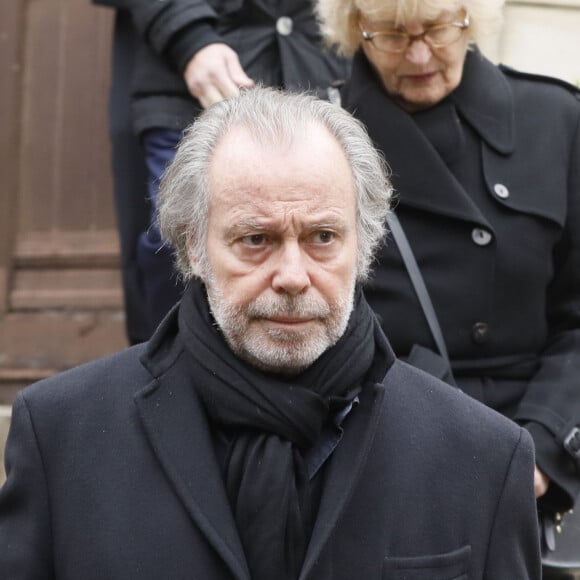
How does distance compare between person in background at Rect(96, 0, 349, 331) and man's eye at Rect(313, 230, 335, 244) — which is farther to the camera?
person in background at Rect(96, 0, 349, 331)

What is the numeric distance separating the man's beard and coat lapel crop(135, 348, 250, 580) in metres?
0.15

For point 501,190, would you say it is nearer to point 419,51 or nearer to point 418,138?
point 418,138

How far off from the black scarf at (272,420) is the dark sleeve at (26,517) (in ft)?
1.14

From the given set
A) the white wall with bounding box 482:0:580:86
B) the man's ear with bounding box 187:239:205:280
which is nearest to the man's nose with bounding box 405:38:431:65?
the man's ear with bounding box 187:239:205:280

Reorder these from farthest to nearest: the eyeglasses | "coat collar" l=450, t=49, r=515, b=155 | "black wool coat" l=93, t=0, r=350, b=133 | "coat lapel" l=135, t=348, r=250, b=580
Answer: "black wool coat" l=93, t=0, r=350, b=133
"coat collar" l=450, t=49, r=515, b=155
the eyeglasses
"coat lapel" l=135, t=348, r=250, b=580

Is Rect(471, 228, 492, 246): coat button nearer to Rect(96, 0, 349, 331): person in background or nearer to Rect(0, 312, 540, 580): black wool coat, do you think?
Rect(96, 0, 349, 331): person in background

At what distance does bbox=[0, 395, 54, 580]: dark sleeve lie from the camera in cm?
272

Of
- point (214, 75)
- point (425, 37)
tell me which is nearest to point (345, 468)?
point (425, 37)

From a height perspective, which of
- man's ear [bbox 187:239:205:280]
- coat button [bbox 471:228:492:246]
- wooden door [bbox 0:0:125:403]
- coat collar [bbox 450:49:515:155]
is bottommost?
wooden door [bbox 0:0:125:403]

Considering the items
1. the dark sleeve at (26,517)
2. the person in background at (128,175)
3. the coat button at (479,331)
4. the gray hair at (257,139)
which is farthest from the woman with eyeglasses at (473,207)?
the dark sleeve at (26,517)

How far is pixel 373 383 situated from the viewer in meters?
2.85

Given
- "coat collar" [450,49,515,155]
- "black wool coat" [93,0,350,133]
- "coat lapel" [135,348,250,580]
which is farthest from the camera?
"black wool coat" [93,0,350,133]

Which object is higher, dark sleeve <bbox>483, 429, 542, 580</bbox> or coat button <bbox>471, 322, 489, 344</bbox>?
coat button <bbox>471, 322, 489, 344</bbox>

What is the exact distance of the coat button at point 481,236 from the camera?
359cm
